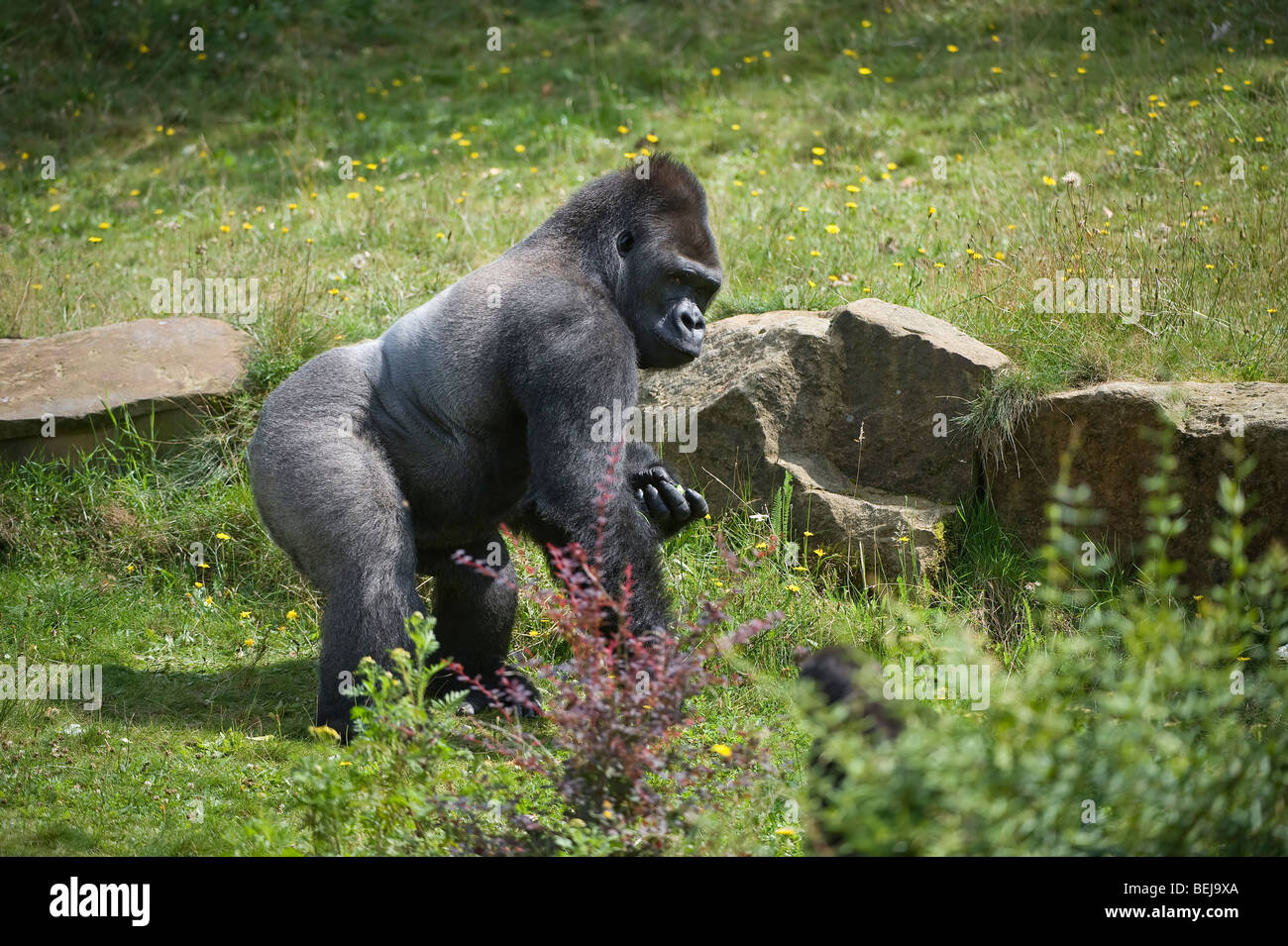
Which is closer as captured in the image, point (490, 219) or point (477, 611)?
point (477, 611)

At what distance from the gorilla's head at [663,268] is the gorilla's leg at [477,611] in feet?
3.63

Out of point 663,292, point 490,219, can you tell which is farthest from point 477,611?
point 490,219

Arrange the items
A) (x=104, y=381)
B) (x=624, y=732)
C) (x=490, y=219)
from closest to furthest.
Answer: (x=624, y=732)
(x=104, y=381)
(x=490, y=219)

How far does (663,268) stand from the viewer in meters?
4.99

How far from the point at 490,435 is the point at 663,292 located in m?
0.94

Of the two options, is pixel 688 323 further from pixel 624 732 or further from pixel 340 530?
pixel 624 732

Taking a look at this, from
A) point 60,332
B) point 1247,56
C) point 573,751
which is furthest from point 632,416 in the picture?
point 1247,56

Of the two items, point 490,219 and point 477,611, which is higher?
point 490,219

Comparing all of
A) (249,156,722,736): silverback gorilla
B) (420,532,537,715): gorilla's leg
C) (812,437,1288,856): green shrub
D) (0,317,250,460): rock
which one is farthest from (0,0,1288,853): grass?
(812,437,1288,856): green shrub

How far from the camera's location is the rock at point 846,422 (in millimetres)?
5793

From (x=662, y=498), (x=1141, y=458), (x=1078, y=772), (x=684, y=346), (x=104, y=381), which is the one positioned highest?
(x=684, y=346)

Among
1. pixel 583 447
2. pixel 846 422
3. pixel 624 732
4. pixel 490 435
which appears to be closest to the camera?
pixel 624 732

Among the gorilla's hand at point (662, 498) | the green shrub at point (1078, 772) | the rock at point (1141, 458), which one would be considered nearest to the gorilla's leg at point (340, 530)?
the gorilla's hand at point (662, 498)
